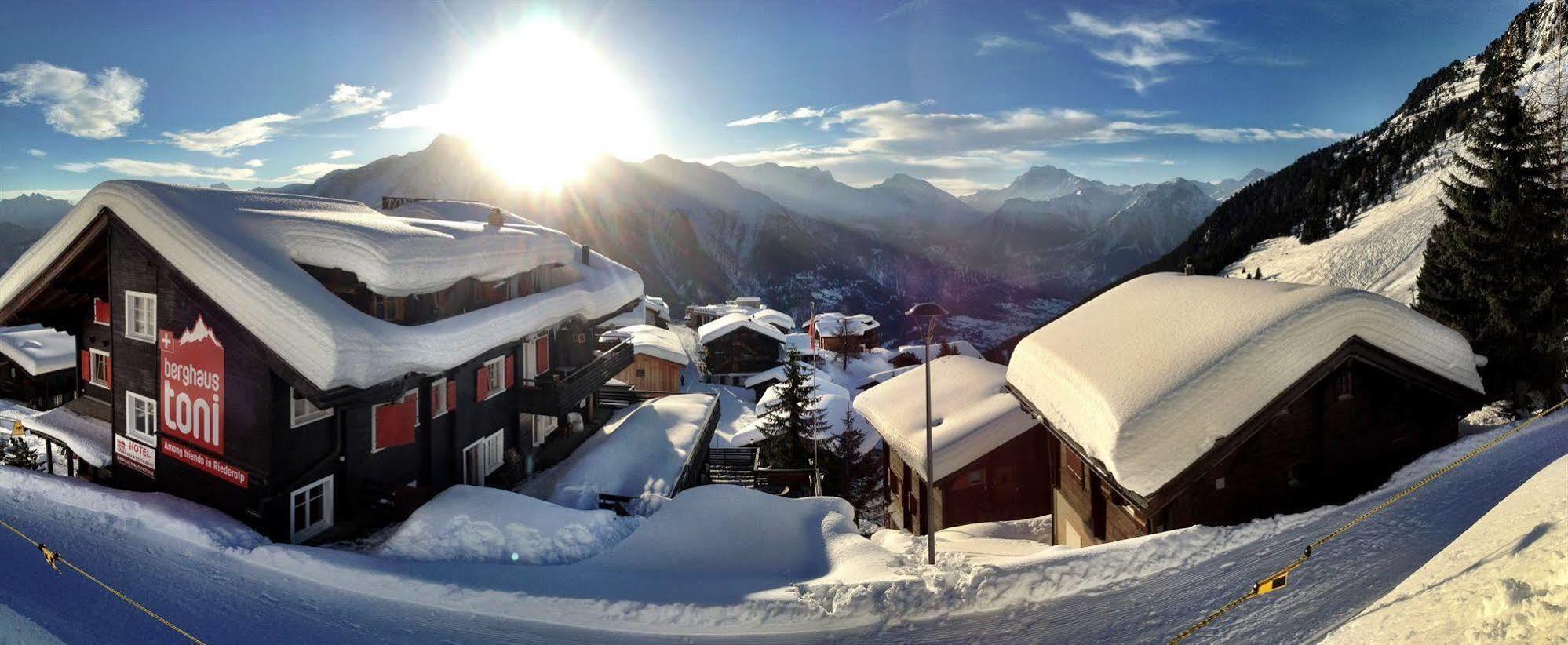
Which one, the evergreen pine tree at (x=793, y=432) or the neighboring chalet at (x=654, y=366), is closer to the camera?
the evergreen pine tree at (x=793, y=432)

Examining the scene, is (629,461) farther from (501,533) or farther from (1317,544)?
(1317,544)

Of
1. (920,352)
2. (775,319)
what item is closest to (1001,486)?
(775,319)

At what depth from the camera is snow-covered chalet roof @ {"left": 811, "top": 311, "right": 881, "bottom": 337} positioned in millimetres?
79312

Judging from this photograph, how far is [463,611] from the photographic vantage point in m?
11.1

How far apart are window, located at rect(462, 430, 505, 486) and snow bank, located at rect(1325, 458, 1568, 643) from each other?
1987 centimetres

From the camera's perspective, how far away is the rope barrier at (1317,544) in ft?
31.5

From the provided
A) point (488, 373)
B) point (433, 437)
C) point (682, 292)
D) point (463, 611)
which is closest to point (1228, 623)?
point (463, 611)

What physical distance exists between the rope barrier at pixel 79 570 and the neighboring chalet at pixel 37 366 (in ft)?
76.1

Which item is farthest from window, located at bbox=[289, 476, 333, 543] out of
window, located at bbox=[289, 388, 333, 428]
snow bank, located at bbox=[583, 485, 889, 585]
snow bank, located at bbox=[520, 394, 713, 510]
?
snow bank, located at bbox=[583, 485, 889, 585]

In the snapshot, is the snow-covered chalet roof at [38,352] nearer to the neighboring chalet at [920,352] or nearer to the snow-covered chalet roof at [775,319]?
the snow-covered chalet roof at [775,319]

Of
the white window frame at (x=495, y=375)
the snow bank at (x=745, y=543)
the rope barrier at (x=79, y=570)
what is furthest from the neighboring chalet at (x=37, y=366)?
the snow bank at (x=745, y=543)

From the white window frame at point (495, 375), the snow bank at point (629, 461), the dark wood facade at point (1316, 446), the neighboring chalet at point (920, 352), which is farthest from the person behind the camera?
the neighboring chalet at point (920, 352)

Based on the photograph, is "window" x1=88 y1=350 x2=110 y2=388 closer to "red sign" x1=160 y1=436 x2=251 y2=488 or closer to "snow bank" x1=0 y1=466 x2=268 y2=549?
"snow bank" x1=0 y1=466 x2=268 y2=549

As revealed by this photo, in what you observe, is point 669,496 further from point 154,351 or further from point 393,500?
point 154,351
